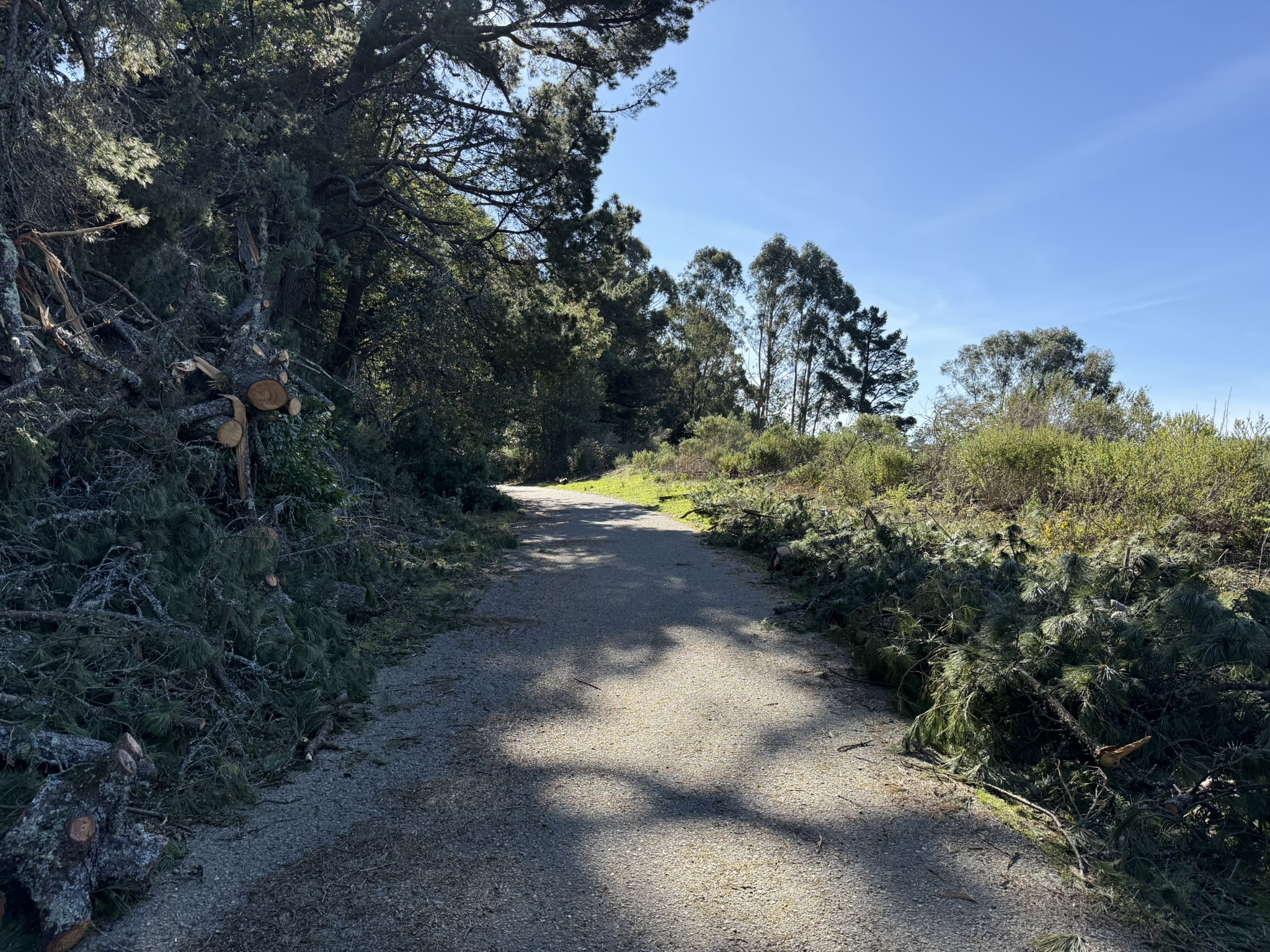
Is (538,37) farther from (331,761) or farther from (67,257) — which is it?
(331,761)

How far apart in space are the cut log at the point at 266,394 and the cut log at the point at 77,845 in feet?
13.4

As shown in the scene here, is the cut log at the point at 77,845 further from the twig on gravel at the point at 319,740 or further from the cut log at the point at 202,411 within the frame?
the cut log at the point at 202,411

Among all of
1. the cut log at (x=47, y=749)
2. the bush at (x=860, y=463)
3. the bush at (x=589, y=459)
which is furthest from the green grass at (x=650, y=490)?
the cut log at (x=47, y=749)

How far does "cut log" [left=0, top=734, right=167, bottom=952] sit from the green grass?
1106cm

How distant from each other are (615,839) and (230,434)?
4.72 meters

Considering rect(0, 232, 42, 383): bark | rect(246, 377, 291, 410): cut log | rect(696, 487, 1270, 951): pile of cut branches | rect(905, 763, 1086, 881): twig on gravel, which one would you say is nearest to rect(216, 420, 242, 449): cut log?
rect(246, 377, 291, 410): cut log

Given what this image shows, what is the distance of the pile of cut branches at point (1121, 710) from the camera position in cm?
279

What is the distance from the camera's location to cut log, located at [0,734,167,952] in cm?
231

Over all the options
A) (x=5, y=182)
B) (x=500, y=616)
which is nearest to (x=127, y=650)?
(x=500, y=616)

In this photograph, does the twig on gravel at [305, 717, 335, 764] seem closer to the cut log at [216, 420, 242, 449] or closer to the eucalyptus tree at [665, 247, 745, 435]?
the cut log at [216, 420, 242, 449]

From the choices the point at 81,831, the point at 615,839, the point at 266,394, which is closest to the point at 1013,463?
the point at 615,839

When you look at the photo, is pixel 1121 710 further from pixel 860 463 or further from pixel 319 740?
pixel 860 463

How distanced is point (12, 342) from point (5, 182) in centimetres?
147

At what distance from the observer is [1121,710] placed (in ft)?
10.9
